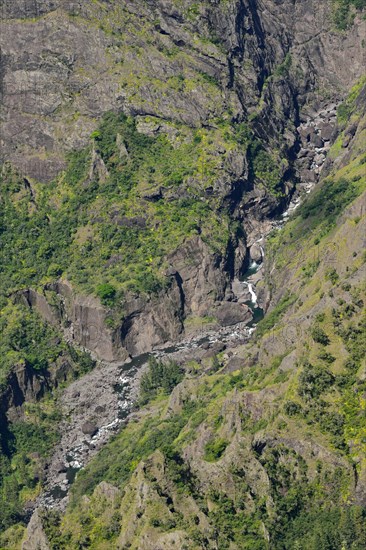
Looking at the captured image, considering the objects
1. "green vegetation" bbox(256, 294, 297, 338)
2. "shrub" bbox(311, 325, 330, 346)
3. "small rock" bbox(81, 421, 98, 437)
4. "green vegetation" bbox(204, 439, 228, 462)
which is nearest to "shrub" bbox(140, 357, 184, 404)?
"small rock" bbox(81, 421, 98, 437)

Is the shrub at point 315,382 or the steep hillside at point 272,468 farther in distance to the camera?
the shrub at point 315,382

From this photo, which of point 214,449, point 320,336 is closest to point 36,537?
point 214,449

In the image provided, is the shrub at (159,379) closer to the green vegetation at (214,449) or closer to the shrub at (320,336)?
the green vegetation at (214,449)

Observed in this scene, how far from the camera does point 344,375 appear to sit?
142 m

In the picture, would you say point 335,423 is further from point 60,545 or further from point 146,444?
point 146,444

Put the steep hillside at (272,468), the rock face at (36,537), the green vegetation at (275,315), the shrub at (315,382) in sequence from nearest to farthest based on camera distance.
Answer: the steep hillside at (272,468)
the rock face at (36,537)
the shrub at (315,382)
the green vegetation at (275,315)

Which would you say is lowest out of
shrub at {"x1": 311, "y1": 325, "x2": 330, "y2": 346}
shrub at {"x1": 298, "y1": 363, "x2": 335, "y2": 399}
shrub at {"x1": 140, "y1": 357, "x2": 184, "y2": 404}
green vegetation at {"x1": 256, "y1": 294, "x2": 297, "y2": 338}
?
shrub at {"x1": 140, "y1": 357, "x2": 184, "y2": 404}

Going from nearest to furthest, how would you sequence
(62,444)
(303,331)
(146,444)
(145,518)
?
(145,518), (303,331), (146,444), (62,444)

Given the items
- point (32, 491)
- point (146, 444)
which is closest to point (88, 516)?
point (146, 444)

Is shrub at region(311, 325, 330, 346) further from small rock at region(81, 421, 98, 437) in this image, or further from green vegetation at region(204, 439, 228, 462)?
small rock at region(81, 421, 98, 437)

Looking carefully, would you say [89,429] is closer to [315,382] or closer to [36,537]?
[315,382]

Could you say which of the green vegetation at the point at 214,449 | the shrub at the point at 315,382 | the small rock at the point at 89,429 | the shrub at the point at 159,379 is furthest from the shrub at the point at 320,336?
the small rock at the point at 89,429

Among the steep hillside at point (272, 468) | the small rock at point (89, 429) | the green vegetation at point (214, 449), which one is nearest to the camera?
the steep hillside at point (272, 468)

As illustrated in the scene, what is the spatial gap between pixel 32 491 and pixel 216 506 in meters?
53.1
